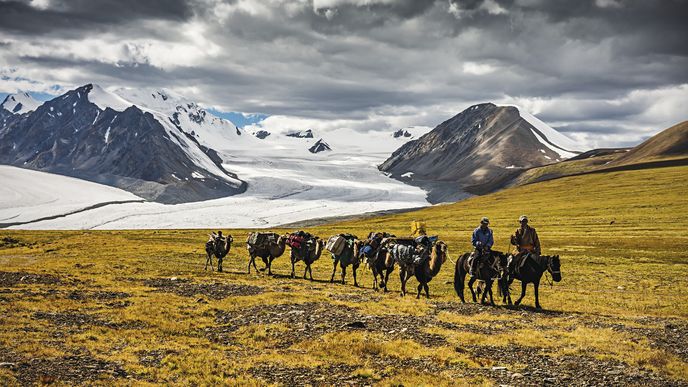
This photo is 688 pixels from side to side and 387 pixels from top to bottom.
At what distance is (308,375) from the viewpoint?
14.2 m

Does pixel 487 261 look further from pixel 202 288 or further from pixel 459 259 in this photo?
pixel 202 288

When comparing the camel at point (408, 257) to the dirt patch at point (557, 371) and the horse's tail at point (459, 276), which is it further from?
the dirt patch at point (557, 371)

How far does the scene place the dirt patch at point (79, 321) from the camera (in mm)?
19469

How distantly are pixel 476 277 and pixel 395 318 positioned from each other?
18.6 ft

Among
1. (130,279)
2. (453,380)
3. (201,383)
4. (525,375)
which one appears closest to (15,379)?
(201,383)

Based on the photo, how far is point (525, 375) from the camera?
14.2 m

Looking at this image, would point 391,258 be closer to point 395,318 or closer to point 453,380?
point 395,318

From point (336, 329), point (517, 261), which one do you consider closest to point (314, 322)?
point (336, 329)

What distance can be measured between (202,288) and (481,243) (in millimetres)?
14211

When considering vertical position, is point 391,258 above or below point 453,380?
above

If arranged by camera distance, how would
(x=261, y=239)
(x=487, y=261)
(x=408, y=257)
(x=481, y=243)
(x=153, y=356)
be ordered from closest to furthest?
(x=153, y=356), (x=487, y=261), (x=481, y=243), (x=408, y=257), (x=261, y=239)

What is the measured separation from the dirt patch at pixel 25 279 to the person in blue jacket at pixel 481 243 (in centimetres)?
2092

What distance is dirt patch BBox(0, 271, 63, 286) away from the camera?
28.7 metres

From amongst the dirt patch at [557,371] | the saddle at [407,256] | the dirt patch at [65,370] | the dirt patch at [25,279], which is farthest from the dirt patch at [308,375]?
the dirt patch at [25,279]
